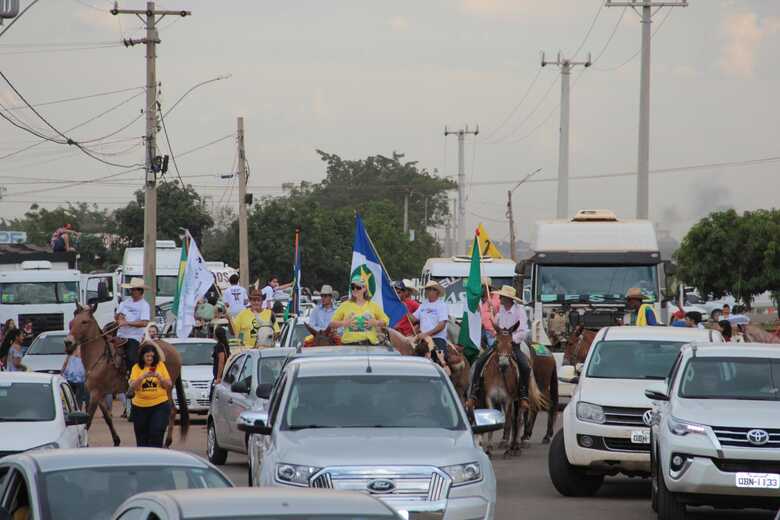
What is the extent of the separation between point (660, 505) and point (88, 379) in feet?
38.2

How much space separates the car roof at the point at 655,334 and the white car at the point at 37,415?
233 inches

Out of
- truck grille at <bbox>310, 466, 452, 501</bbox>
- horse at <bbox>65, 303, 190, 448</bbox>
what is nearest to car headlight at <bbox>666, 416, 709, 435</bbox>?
truck grille at <bbox>310, 466, 452, 501</bbox>

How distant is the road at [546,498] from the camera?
14938 mm

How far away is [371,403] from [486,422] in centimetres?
94

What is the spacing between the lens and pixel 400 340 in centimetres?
2031

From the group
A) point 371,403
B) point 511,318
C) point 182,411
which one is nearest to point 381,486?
point 371,403

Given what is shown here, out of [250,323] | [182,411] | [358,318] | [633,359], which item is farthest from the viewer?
[250,323]

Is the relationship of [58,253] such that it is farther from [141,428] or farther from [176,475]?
[176,475]

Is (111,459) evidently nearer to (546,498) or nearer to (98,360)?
(546,498)

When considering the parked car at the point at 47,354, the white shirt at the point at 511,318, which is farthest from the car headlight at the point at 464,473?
the parked car at the point at 47,354

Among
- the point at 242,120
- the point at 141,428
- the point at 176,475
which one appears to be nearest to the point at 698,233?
the point at 242,120

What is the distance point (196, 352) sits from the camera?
101 feet

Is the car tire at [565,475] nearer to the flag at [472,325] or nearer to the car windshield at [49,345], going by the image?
the flag at [472,325]

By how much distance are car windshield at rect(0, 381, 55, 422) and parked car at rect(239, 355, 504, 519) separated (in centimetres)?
405
